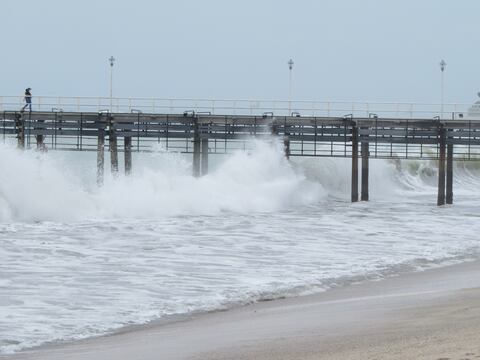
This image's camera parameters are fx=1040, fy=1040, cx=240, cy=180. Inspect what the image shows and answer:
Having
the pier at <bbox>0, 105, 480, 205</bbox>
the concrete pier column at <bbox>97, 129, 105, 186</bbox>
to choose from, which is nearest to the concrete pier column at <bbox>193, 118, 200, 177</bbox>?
the pier at <bbox>0, 105, 480, 205</bbox>

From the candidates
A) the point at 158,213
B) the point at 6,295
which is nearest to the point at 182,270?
the point at 6,295

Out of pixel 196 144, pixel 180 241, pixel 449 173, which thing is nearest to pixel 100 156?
pixel 196 144

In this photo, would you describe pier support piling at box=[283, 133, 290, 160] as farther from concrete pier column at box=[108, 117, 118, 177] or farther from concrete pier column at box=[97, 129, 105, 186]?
concrete pier column at box=[97, 129, 105, 186]

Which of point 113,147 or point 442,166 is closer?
point 113,147

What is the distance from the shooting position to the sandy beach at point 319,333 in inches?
375

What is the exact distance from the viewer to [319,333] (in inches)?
437

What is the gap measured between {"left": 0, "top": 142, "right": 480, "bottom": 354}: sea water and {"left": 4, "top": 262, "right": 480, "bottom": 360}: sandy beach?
2.26 feet

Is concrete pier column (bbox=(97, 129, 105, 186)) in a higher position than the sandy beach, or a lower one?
higher

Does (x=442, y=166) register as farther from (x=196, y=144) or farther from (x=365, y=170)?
(x=196, y=144)

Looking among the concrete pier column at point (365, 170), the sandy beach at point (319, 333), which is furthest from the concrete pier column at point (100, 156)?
the sandy beach at point (319, 333)

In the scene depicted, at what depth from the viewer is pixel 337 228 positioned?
27.9 m

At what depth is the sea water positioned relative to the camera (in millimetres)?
14086

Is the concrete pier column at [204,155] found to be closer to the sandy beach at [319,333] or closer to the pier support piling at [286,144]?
the pier support piling at [286,144]

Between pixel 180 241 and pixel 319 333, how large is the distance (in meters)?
12.2
